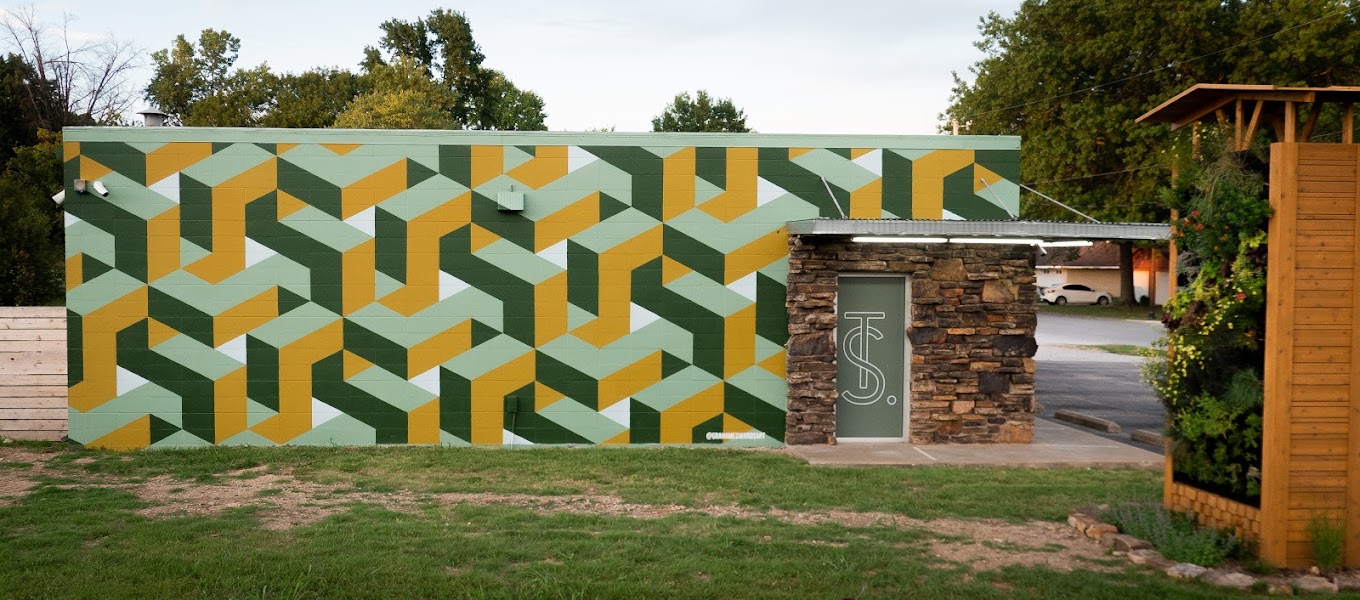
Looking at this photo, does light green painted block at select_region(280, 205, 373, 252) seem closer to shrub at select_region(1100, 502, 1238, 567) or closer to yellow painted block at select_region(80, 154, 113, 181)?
yellow painted block at select_region(80, 154, 113, 181)

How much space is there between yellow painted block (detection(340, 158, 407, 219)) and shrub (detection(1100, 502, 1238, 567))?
301 inches

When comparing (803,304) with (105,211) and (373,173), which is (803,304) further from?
(105,211)

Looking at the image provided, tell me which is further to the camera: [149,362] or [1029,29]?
[1029,29]

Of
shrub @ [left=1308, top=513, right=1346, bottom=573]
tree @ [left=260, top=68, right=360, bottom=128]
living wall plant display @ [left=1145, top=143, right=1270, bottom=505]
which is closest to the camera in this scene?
shrub @ [left=1308, top=513, right=1346, bottom=573]

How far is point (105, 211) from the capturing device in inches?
404

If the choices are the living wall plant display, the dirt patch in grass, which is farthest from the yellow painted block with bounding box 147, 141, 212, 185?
the living wall plant display

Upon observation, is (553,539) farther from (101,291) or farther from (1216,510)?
(101,291)

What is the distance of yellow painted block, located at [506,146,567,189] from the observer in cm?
1053

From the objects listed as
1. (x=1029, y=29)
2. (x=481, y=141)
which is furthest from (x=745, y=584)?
(x=1029, y=29)

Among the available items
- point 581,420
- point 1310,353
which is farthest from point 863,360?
point 1310,353

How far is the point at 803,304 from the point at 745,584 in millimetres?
5146

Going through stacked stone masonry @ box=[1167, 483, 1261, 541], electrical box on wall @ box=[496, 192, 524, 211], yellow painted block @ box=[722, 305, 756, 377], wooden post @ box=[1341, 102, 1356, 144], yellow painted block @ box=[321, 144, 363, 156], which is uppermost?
yellow painted block @ box=[321, 144, 363, 156]

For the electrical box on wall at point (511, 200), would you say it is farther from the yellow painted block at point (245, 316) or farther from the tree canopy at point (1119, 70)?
the tree canopy at point (1119, 70)

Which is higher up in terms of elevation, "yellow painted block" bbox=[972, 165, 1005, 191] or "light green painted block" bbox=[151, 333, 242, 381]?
"yellow painted block" bbox=[972, 165, 1005, 191]
